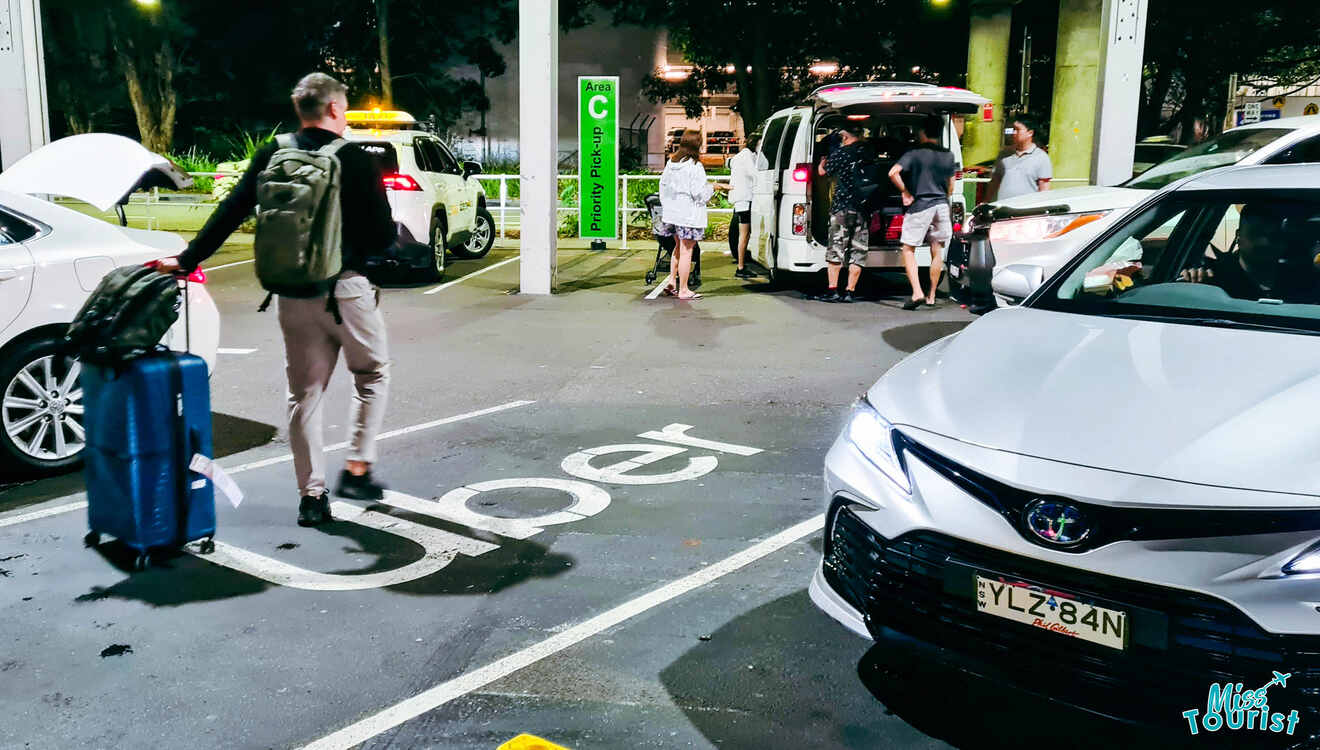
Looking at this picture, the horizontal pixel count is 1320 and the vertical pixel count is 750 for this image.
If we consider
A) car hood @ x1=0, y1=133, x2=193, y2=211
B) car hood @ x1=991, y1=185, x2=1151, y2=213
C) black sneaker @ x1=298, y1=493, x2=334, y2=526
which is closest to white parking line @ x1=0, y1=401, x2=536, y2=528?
black sneaker @ x1=298, y1=493, x2=334, y2=526

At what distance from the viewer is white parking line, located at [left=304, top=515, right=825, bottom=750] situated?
3248 mm

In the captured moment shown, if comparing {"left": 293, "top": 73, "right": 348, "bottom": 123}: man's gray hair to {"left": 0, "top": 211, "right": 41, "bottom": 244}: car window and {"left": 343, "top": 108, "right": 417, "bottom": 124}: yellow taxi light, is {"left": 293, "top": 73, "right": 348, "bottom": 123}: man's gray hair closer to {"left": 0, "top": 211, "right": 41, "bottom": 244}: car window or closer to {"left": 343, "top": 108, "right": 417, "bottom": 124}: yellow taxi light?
{"left": 0, "top": 211, "right": 41, "bottom": 244}: car window

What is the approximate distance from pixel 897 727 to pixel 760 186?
1025 cm

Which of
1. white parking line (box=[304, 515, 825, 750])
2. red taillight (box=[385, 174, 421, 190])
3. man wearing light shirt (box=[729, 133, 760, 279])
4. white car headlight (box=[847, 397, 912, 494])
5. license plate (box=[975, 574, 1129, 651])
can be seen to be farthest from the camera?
man wearing light shirt (box=[729, 133, 760, 279])

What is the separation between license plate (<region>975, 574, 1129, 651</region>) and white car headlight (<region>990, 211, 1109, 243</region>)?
6.60m

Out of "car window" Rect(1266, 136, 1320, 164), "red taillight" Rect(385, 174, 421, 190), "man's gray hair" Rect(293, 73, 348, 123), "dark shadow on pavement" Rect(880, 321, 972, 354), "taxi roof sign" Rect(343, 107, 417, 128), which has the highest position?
"taxi roof sign" Rect(343, 107, 417, 128)

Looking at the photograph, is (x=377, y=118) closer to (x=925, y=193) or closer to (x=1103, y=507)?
(x=925, y=193)

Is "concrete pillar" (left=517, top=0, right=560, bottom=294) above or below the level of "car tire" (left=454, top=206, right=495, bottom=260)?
above

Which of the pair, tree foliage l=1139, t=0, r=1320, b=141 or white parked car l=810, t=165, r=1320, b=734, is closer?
white parked car l=810, t=165, r=1320, b=734

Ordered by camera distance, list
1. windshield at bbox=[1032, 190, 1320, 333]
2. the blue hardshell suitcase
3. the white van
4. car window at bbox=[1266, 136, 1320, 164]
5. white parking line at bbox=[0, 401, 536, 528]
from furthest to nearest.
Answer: the white van, car window at bbox=[1266, 136, 1320, 164], white parking line at bbox=[0, 401, 536, 528], the blue hardshell suitcase, windshield at bbox=[1032, 190, 1320, 333]

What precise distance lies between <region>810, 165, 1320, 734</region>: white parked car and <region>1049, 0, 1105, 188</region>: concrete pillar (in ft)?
68.8

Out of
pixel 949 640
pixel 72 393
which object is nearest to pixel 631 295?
pixel 72 393

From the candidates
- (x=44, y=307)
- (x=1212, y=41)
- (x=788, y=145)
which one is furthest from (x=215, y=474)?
(x=1212, y=41)

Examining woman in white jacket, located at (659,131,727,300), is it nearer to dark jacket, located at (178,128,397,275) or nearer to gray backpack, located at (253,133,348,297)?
dark jacket, located at (178,128,397,275)
